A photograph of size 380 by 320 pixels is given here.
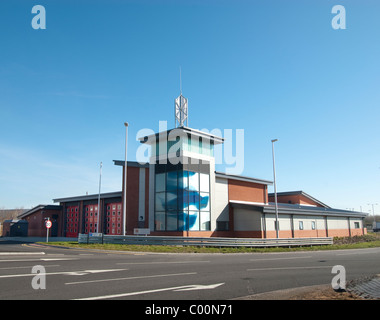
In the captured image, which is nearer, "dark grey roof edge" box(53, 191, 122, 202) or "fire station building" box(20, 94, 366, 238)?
"fire station building" box(20, 94, 366, 238)

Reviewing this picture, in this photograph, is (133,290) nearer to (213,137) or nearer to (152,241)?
(152,241)

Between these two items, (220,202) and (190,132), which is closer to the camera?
(190,132)

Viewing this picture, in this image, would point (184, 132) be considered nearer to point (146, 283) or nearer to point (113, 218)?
point (113, 218)

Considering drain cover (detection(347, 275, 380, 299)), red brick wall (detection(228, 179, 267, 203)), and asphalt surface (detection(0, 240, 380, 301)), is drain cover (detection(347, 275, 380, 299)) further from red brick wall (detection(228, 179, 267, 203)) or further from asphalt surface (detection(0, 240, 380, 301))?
red brick wall (detection(228, 179, 267, 203))

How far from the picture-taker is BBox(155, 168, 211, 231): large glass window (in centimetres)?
3041

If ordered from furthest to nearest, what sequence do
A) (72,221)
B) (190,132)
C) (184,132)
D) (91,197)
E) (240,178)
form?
1. (72,221)
2. (91,197)
3. (240,178)
4. (190,132)
5. (184,132)

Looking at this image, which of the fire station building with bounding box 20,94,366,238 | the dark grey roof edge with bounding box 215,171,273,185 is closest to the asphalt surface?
the fire station building with bounding box 20,94,366,238

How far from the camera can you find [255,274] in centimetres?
1187

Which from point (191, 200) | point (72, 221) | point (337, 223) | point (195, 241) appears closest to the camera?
point (195, 241)

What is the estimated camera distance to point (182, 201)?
3038 centimetres

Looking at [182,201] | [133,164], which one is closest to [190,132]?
[182,201]

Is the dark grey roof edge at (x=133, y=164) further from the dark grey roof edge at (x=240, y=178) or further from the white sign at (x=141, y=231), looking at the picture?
the dark grey roof edge at (x=240, y=178)

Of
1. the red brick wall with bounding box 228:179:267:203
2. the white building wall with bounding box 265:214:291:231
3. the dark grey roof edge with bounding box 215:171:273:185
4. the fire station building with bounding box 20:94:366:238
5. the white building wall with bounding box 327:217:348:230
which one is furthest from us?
the white building wall with bounding box 327:217:348:230
